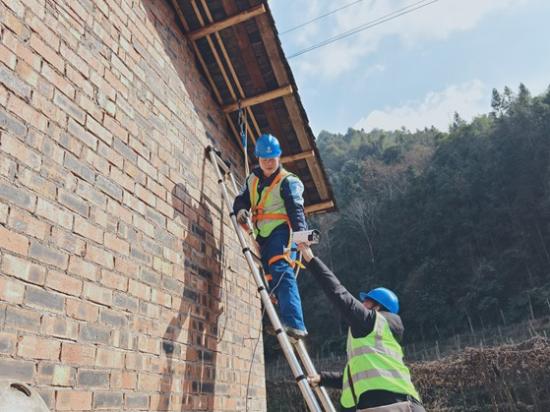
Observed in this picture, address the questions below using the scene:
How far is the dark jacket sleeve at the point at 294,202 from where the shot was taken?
3242mm

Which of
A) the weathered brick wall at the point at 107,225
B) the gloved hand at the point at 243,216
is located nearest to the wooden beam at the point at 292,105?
the weathered brick wall at the point at 107,225

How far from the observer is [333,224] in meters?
42.2

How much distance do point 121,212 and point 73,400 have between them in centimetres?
99

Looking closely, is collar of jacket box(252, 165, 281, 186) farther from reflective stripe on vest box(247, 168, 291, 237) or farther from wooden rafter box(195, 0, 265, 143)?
wooden rafter box(195, 0, 265, 143)

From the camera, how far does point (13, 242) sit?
5.75ft

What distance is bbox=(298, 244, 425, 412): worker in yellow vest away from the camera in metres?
2.56

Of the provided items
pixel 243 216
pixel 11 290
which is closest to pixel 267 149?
pixel 243 216

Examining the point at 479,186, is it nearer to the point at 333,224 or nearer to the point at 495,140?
the point at 495,140

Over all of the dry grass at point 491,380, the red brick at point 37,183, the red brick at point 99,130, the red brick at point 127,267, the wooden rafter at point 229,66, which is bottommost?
the dry grass at point 491,380

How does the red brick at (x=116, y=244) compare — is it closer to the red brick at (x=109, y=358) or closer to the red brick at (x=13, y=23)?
the red brick at (x=109, y=358)

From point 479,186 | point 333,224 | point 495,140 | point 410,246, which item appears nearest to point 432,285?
point 410,246

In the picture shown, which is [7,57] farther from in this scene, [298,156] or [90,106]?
[298,156]

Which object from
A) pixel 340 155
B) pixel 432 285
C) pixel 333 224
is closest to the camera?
pixel 432 285

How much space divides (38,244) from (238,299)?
2.21m
